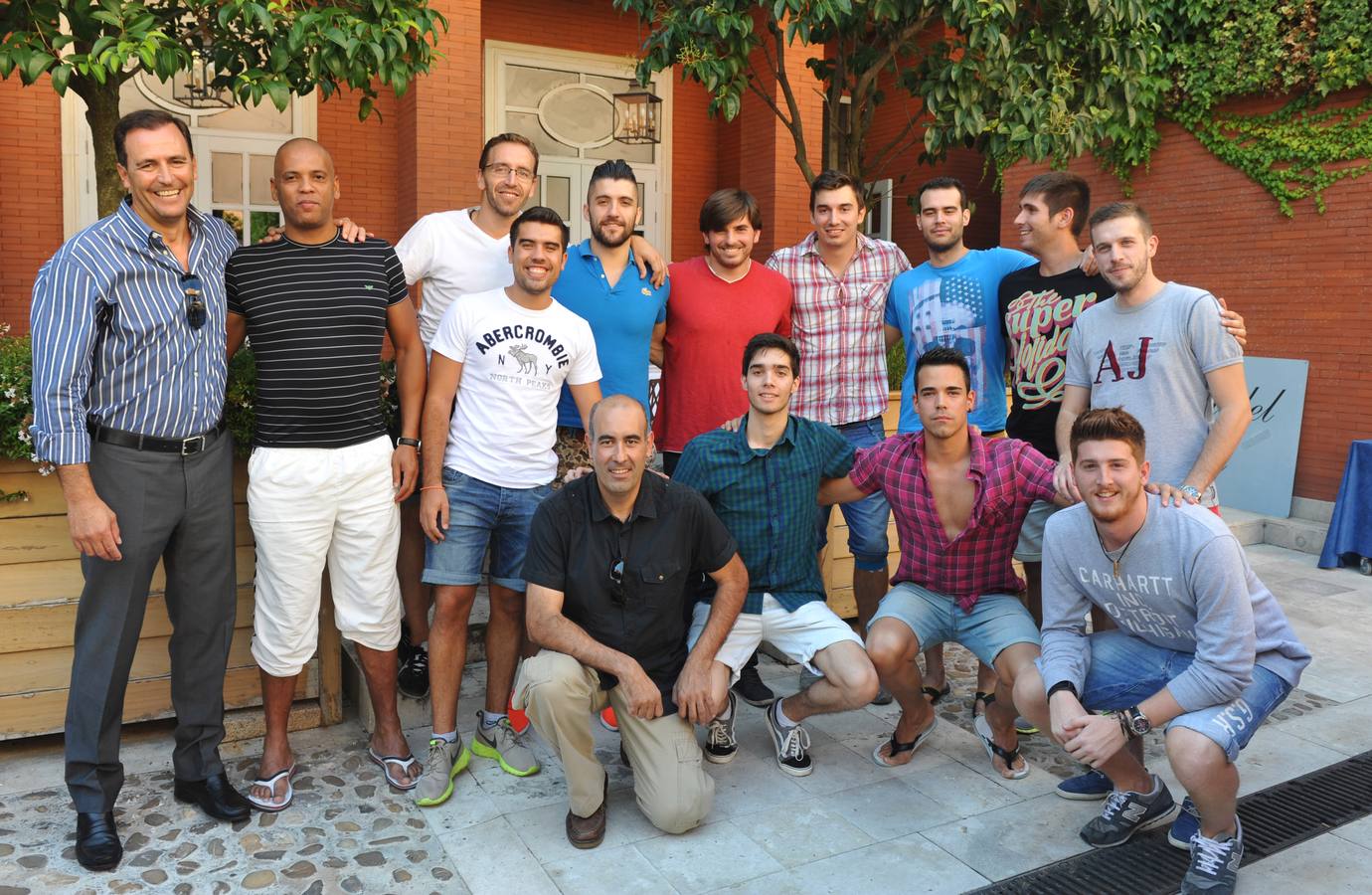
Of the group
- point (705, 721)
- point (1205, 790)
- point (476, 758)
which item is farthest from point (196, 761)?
point (1205, 790)

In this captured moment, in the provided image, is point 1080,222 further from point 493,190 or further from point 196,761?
point 196,761

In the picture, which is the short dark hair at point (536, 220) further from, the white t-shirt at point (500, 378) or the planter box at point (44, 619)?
the planter box at point (44, 619)

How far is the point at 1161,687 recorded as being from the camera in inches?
124

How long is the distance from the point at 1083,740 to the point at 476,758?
210 centimetres

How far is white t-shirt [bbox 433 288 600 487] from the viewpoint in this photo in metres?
3.60

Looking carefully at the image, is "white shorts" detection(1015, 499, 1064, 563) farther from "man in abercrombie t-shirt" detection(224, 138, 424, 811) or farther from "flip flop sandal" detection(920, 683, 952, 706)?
"man in abercrombie t-shirt" detection(224, 138, 424, 811)

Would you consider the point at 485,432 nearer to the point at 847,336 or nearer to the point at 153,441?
the point at 153,441

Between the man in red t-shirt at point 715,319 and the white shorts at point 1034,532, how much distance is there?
119 centimetres

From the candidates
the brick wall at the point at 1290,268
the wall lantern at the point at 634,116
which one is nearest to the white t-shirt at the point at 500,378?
the wall lantern at the point at 634,116

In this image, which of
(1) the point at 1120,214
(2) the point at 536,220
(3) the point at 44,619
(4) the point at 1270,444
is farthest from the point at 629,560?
→ (4) the point at 1270,444

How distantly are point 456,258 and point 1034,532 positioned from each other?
8.06 feet

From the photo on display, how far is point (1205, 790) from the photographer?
9.53 ft

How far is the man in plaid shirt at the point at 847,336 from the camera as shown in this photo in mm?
4238

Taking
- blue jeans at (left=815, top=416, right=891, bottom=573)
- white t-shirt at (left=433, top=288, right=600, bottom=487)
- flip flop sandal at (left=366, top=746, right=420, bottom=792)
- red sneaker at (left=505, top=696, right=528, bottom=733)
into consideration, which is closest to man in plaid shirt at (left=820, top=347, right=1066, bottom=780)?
blue jeans at (left=815, top=416, right=891, bottom=573)
